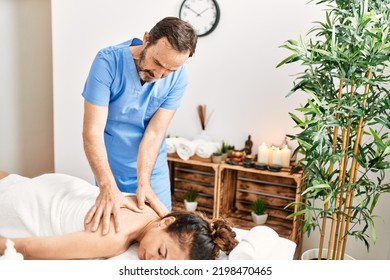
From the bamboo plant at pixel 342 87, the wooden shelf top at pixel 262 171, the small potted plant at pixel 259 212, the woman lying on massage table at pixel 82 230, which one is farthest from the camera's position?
the small potted plant at pixel 259 212

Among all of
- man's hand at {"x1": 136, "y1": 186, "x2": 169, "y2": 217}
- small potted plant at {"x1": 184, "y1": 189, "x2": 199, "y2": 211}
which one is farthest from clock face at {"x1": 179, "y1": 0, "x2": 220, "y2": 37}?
small potted plant at {"x1": 184, "y1": 189, "x2": 199, "y2": 211}

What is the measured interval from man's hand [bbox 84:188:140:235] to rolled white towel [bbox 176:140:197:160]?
0.83 metres

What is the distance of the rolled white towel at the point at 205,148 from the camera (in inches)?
76.0

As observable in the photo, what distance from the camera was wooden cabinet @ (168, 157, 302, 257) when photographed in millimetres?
1932

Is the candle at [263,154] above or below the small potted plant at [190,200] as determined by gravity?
above

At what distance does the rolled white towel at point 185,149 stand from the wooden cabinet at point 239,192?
4cm

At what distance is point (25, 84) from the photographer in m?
1.46

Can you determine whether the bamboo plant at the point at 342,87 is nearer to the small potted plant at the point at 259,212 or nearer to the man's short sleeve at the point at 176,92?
the man's short sleeve at the point at 176,92

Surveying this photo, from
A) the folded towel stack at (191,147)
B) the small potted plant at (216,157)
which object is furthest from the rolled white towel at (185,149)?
the small potted plant at (216,157)

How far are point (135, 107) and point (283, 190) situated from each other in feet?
3.29

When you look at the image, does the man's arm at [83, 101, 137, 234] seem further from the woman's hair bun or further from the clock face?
the clock face

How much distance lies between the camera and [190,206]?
6.73 feet

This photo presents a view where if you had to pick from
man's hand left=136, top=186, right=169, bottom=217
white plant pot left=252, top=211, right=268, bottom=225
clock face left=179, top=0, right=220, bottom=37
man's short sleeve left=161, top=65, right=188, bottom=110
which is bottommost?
white plant pot left=252, top=211, right=268, bottom=225

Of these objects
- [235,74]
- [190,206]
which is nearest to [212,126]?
[235,74]
